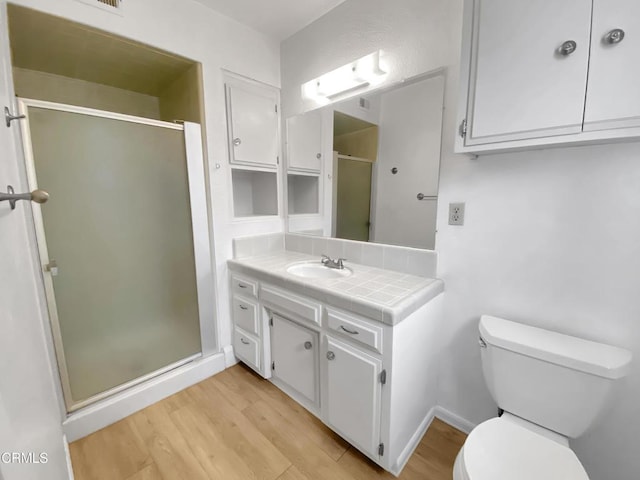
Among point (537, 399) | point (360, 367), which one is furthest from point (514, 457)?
point (360, 367)

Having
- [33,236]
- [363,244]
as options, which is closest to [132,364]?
[33,236]

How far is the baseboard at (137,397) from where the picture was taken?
1.41m

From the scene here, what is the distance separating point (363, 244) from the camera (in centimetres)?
171

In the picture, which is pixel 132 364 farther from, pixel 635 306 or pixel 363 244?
pixel 635 306

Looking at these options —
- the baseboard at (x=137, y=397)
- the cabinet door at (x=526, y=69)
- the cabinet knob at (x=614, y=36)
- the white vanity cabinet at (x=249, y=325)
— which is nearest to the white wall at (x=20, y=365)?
the baseboard at (x=137, y=397)

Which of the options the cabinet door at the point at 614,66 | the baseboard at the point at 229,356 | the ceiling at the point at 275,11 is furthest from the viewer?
the baseboard at the point at 229,356

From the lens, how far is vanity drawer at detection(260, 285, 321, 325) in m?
1.33

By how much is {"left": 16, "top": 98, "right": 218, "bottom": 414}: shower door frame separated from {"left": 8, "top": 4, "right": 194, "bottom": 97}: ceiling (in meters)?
0.37

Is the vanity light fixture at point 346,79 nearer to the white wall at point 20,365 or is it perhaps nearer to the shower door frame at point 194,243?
the shower door frame at point 194,243

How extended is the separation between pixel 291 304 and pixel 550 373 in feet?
3.67

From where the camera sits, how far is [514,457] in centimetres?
85

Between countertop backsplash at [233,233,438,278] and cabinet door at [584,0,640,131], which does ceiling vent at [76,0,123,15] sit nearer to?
countertop backsplash at [233,233,438,278]

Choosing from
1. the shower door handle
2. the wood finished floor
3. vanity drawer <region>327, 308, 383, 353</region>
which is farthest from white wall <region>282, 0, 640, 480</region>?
the shower door handle

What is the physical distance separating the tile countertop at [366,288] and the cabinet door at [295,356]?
248 mm
